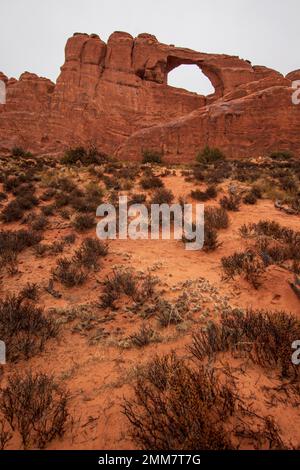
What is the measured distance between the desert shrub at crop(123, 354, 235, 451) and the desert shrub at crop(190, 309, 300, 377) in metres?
0.56

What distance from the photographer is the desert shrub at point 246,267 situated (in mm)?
4629

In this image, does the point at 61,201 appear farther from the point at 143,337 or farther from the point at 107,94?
the point at 107,94

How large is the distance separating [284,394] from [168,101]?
41153mm

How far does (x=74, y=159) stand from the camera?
22094 millimetres

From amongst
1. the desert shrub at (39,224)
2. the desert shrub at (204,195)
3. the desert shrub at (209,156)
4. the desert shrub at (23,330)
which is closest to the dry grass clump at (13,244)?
the desert shrub at (39,224)

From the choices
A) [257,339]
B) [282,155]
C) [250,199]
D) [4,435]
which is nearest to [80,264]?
[4,435]

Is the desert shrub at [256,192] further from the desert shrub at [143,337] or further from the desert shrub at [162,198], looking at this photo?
the desert shrub at [143,337]

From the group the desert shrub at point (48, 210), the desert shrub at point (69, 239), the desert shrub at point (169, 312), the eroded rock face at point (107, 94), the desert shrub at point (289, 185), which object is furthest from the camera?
the eroded rock face at point (107, 94)

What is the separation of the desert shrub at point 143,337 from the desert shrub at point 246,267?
197cm

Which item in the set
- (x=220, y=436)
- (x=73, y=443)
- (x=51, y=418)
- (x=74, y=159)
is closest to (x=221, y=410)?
(x=220, y=436)

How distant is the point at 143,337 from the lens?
137 inches

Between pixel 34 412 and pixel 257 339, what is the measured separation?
2298mm

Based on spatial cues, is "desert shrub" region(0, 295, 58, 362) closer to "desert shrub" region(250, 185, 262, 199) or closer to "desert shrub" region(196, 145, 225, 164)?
"desert shrub" region(250, 185, 262, 199)

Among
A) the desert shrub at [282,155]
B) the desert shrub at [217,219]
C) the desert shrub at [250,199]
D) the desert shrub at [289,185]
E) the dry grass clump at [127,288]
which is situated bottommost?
the dry grass clump at [127,288]
